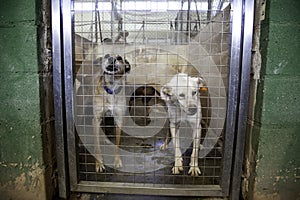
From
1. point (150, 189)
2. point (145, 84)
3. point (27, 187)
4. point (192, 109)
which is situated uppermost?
point (145, 84)

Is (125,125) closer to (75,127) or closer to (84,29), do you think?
(75,127)

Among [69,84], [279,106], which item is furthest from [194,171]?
[69,84]

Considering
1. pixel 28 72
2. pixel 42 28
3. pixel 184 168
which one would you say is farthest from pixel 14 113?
pixel 184 168

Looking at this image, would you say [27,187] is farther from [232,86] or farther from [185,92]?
[232,86]

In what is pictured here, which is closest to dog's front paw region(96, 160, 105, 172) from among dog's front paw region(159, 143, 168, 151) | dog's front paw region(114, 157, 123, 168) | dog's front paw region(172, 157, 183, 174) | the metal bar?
dog's front paw region(114, 157, 123, 168)

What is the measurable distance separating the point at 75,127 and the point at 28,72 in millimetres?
644

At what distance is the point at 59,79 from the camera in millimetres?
1941

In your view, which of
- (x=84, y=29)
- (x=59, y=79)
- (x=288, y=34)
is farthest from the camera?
(x=84, y=29)

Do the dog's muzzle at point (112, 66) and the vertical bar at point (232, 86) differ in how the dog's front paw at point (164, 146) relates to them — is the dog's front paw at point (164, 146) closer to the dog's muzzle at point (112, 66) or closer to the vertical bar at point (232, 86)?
the vertical bar at point (232, 86)

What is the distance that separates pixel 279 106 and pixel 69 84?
185 centimetres

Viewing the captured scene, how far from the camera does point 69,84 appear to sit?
1.96 metres

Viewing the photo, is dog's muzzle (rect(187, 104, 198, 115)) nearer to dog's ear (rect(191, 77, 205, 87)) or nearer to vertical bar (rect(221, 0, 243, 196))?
dog's ear (rect(191, 77, 205, 87))

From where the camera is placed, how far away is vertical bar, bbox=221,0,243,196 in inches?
71.9

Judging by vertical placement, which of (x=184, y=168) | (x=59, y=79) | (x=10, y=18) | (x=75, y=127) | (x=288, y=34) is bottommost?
(x=184, y=168)
